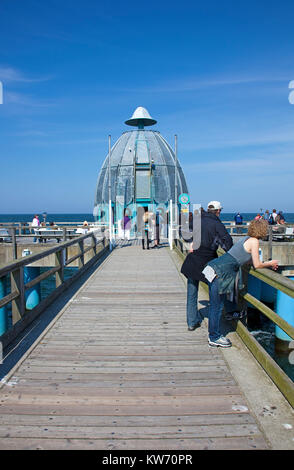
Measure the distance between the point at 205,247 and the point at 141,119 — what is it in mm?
24648

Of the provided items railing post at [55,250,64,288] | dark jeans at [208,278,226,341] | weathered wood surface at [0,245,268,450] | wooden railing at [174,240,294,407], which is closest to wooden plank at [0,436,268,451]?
weathered wood surface at [0,245,268,450]

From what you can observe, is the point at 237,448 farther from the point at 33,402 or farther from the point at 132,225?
the point at 132,225

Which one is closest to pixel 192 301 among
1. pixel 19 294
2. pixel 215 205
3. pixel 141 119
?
pixel 215 205

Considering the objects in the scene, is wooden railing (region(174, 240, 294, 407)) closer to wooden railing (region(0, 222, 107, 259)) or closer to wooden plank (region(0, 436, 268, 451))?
wooden plank (region(0, 436, 268, 451))

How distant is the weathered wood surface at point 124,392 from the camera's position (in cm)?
288

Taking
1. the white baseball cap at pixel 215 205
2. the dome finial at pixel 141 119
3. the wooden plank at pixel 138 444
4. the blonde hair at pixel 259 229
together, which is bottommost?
the wooden plank at pixel 138 444

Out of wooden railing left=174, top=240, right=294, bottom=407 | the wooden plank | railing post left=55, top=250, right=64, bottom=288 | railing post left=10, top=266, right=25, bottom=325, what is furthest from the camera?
railing post left=55, top=250, right=64, bottom=288

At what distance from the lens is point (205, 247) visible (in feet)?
16.9

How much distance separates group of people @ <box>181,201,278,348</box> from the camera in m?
4.32

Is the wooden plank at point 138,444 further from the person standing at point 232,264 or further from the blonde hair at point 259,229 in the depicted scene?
the blonde hair at point 259,229

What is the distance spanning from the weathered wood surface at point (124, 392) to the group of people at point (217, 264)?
0.34 metres

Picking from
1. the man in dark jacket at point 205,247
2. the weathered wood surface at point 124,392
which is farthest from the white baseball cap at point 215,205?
the weathered wood surface at point 124,392

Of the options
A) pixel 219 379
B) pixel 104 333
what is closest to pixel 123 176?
pixel 104 333
